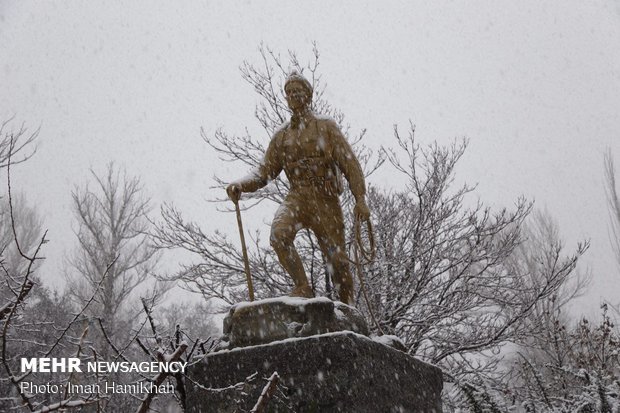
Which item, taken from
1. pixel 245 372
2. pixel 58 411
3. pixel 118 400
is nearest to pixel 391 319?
pixel 245 372

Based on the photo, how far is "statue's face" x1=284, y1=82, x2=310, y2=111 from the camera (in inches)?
162

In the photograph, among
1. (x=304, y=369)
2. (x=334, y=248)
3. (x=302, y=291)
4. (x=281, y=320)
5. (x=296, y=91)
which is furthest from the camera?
(x=296, y=91)

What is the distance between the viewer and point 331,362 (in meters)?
2.97

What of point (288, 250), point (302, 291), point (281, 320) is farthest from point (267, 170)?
point (281, 320)

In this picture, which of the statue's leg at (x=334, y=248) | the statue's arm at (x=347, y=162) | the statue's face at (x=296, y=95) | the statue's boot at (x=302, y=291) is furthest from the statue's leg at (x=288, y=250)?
the statue's face at (x=296, y=95)

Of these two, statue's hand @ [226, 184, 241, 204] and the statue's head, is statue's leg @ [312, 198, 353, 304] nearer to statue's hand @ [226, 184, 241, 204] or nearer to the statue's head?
statue's hand @ [226, 184, 241, 204]

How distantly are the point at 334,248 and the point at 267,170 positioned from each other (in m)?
0.84

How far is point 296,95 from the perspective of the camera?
413 centimetres

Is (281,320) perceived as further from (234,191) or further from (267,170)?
(267,170)

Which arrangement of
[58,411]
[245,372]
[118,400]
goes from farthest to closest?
1. [118,400]
2. [245,372]
3. [58,411]

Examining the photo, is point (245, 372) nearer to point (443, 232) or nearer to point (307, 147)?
point (307, 147)

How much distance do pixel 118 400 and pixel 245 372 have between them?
1165cm

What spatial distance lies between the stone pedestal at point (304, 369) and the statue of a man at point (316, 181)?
1.96 feet

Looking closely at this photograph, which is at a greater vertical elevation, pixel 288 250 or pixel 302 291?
pixel 288 250
